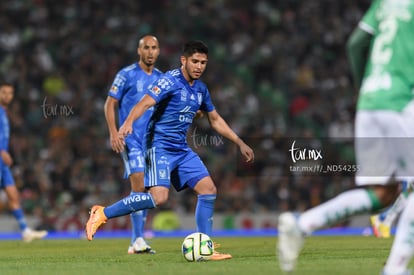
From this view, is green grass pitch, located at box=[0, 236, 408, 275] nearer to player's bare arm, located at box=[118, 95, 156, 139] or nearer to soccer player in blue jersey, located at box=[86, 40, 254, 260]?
soccer player in blue jersey, located at box=[86, 40, 254, 260]

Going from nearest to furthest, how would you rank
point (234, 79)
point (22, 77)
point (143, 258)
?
point (143, 258)
point (22, 77)
point (234, 79)

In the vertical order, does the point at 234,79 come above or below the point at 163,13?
below

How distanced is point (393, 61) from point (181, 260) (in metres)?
3.60

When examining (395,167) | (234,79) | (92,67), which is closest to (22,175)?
(92,67)

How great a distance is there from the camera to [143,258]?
28.6 feet

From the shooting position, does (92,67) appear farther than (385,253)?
Yes

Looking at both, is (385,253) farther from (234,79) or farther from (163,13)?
(163,13)

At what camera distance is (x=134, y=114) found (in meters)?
8.14

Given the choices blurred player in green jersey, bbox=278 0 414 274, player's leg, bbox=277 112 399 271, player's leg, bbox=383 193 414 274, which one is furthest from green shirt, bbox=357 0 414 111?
player's leg, bbox=383 193 414 274

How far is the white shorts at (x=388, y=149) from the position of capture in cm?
523

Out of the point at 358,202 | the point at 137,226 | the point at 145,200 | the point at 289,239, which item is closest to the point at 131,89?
the point at 137,226

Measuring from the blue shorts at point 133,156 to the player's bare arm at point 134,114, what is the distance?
5.71 ft

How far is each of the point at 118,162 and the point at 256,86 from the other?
4.12m

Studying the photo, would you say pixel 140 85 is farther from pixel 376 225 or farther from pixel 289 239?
pixel 289 239
